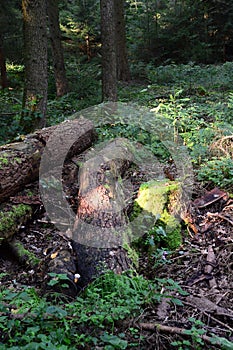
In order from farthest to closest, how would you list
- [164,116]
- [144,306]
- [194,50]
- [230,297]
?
[194,50]
[164,116]
[230,297]
[144,306]

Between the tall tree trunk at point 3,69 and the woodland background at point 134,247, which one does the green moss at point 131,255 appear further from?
the tall tree trunk at point 3,69

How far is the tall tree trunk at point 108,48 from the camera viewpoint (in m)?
9.25

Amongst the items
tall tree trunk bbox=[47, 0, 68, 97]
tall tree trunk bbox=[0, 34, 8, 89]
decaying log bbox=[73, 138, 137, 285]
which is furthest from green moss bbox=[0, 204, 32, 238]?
tall tree trunk bbox=[0, 34, 8, 89]

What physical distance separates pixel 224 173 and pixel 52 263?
2931 millimetres

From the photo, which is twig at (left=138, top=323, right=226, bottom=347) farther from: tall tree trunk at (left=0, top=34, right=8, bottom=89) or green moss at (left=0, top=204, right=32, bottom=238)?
tall tree trunk at (left=0, top=34, right=8, bottom=89)

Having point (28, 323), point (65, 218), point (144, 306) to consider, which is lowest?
point (65, 218)

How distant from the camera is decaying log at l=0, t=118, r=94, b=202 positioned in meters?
5.00

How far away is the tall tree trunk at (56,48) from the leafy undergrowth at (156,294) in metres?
6.76

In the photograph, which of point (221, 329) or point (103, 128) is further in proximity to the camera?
point (103, 128)

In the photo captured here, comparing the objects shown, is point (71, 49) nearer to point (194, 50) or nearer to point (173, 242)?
point (194, 50)

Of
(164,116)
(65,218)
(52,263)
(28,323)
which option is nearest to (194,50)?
(164,116)

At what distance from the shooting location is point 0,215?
4594 millimetres

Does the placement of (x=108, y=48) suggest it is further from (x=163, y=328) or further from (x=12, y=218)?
(x=163, y=328)

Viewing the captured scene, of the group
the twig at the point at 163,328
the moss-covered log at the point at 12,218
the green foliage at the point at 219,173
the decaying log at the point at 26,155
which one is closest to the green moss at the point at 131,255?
the twig at the point at 163,328
